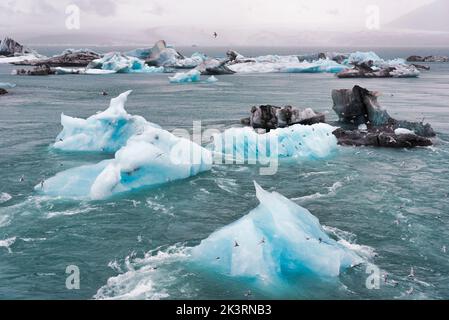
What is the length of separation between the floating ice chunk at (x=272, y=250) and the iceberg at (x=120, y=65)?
80858 millimetres

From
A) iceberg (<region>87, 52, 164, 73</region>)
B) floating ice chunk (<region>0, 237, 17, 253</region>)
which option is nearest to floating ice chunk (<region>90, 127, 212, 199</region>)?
floating ice chunk (<region>0, 237, 17, 253</region>)

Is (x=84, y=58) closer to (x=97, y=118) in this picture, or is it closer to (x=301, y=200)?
(x=97, y=118)

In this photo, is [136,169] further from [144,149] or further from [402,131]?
[402,131]

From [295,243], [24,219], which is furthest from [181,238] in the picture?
[24,219]

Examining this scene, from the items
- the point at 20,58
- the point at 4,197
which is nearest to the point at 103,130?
the point at 4,197

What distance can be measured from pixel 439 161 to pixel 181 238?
17.3m

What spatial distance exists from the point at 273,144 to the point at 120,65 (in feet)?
227

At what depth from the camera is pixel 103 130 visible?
93.9 ft

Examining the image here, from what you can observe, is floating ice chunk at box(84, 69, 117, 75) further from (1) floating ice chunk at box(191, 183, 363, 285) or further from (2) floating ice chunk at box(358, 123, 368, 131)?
(1) floating ice chunk at box(191, 183, 363, 285)

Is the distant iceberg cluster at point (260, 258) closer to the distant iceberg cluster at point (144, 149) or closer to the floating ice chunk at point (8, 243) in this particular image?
the floating ice chunk at point (8, 243)

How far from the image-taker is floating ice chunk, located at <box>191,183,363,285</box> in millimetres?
13688

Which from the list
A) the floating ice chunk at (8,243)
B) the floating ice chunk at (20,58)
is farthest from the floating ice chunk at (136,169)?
the floating ice chunk at (20,58)

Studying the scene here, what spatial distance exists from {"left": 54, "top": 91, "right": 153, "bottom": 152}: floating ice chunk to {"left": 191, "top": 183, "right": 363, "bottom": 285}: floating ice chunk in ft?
48.3

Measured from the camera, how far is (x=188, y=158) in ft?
76.2
